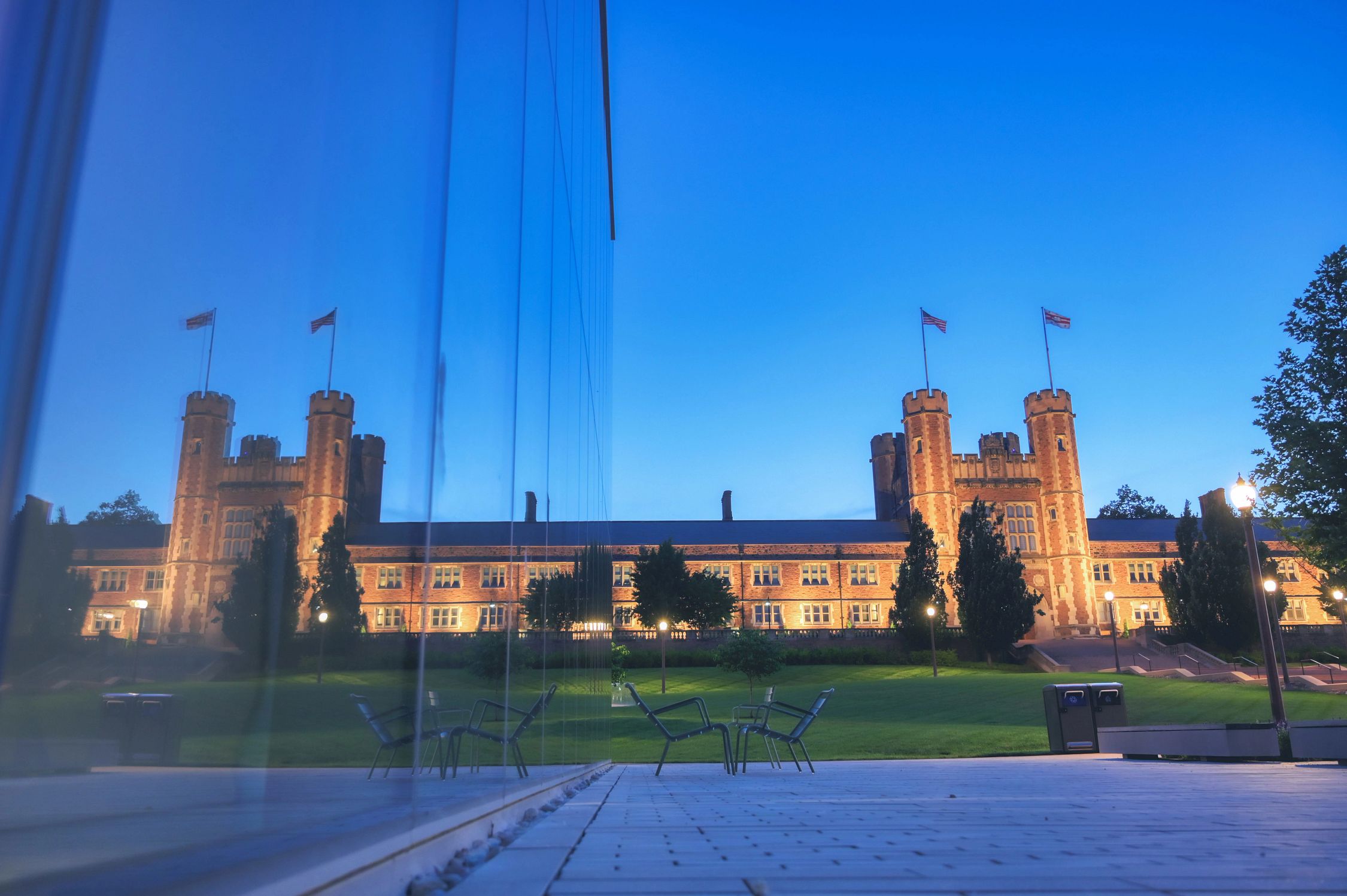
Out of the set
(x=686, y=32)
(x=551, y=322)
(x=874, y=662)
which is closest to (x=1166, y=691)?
(x=874, y=662)

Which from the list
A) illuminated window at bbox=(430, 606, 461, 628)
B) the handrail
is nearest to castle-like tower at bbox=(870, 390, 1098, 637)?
the handrail

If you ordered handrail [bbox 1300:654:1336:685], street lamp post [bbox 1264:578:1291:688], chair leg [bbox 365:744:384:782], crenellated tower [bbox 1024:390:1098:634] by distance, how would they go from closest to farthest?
chair leg [bbox 365:744:384:782] → street lamp post [bbox 1264:578:1291:688] → handrail [bbox 1300:654:1336:685] → crenellated tower [bbox 1024:390:1098:634]

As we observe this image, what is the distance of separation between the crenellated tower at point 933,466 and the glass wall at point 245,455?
1984 inches

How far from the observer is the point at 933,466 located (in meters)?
51.6

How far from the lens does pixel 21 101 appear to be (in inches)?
30.3

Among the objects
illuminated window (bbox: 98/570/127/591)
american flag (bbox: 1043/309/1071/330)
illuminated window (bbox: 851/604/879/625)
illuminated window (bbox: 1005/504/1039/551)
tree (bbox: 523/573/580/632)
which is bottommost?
illuminated window (bbox: 98/570/127/591)

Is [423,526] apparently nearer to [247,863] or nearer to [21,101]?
[247,863]

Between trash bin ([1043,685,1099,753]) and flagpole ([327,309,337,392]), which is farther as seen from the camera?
trash bin ([1043,685,1099,753])

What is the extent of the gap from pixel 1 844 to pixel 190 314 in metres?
0.56

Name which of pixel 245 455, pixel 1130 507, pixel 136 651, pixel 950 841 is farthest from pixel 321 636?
pixel 1130 507

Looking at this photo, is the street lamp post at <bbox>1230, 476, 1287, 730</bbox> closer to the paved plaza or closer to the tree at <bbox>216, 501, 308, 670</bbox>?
the paved plaza

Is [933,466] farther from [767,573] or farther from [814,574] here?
[767,573]

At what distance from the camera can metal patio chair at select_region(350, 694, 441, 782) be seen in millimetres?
1744

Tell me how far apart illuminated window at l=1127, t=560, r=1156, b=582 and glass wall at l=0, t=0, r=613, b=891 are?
55862 mm
